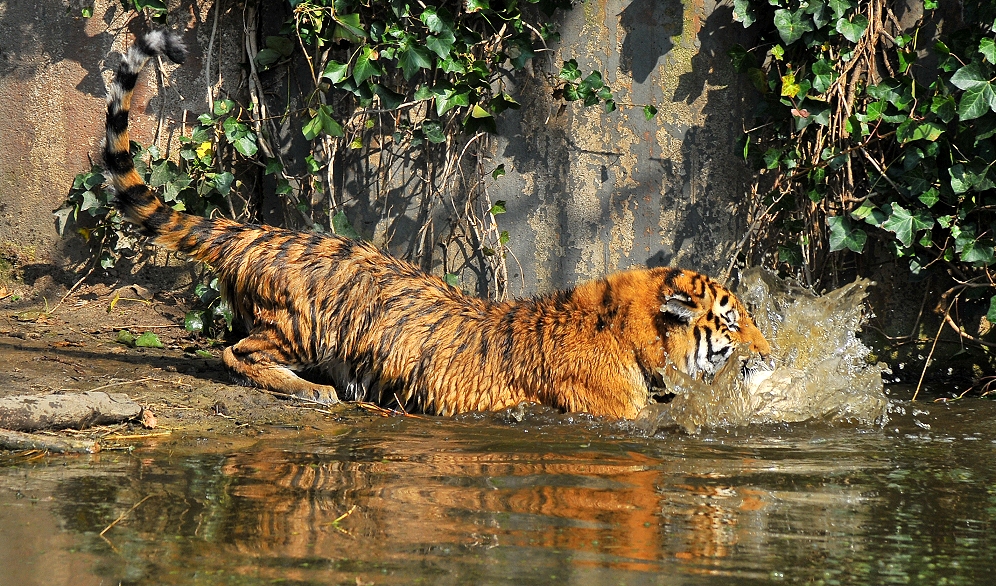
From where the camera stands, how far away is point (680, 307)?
16.2 ft

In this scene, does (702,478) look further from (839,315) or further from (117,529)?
(839,315)

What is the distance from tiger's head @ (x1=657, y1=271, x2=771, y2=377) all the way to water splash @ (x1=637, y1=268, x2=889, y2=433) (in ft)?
0.27

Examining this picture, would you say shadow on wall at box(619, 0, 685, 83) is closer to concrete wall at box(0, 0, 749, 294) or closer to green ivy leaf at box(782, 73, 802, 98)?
concrete wall at box(0, 0, 749, 294)

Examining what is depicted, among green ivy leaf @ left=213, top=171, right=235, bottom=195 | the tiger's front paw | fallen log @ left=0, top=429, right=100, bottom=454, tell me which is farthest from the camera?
green ivy leaf @ left=213, top=171, right=235, bottom=195

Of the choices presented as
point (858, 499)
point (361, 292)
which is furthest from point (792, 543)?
point (361, 292)

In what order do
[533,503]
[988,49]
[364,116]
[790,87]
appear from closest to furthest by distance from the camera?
[533,503]
[988,49]
[790,87]
[364,116]

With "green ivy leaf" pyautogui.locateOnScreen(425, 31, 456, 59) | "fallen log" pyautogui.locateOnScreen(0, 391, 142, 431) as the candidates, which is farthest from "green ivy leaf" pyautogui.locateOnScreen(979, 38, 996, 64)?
"fallen log" pyautogui.locateOnScreen(0, 391, 142, 431)

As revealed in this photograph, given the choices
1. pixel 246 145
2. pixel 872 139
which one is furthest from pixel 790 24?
pixel 246 145

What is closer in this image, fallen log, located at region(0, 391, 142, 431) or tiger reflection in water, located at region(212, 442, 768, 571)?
tiger reflection in water, located at region(212, 442, 768, 571)

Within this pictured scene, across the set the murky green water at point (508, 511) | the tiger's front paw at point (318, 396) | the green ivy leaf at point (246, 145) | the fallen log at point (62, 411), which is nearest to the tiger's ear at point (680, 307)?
the murky green water at point (508, 511)

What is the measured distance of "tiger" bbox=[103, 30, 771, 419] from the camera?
499 centimetres

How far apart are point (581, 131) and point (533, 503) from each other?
3.47m

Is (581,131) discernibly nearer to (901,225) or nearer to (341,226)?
(341,226)

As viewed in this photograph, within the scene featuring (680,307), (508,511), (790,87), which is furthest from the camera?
(790,87)
